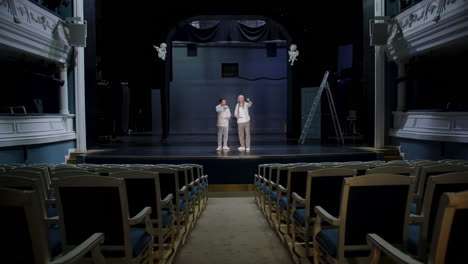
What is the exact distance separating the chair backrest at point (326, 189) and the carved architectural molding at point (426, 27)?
536 centimetres

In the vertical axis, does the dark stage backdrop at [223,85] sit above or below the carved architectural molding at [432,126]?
above

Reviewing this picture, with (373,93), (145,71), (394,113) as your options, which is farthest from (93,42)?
(394,113)

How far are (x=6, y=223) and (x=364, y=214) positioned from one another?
1704mm

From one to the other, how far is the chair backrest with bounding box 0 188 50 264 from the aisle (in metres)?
1.67

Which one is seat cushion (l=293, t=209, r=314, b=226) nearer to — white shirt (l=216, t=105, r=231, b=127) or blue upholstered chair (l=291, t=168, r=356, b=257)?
blue upholstered chair (l=291, t=168, r=356, b=257)

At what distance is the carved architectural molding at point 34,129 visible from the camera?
20.8ft

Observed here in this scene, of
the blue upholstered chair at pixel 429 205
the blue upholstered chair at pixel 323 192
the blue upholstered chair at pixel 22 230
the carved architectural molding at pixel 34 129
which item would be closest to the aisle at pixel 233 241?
the blue upholstered chair at pixel 323 192

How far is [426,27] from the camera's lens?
7242 mm

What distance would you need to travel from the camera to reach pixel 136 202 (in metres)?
2.57

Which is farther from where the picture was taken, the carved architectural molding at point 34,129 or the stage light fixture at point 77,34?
the stage light fixture at point 77,34

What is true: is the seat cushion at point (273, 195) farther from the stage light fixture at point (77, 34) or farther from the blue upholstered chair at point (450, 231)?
the stage light fixture at point (77, 34)

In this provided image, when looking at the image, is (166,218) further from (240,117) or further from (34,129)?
(34,129)

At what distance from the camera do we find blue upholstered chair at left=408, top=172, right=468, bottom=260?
178 centimetres

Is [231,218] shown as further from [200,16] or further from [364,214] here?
[200,16]
